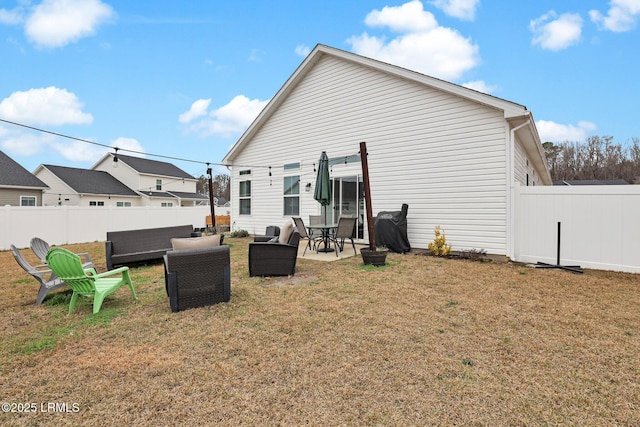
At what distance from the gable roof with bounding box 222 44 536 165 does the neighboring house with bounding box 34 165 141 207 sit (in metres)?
18.5

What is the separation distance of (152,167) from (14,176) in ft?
42.3

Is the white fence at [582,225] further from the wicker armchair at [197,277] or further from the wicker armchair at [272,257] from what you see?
the wicker armchair at [197,277]

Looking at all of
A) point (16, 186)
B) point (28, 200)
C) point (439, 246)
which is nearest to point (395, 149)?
point (439, 246)

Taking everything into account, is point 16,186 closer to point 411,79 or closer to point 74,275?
point 74,275

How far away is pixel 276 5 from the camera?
10.2 m

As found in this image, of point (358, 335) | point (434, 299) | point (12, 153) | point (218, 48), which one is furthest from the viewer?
point (12, 153)

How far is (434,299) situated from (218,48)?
Answer: 11.0m

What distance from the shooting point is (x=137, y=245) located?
719cm

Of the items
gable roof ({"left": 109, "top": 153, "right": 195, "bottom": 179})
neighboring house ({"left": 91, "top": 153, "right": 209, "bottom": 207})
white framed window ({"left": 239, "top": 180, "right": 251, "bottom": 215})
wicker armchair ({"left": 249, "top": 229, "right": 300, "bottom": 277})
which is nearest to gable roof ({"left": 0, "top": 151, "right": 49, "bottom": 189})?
neighboring house ({"left": 91, "top": 153, "right": 209, "bottom": 207})

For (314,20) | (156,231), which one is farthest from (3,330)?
(314,20)

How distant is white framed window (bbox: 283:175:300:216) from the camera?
11.5 m

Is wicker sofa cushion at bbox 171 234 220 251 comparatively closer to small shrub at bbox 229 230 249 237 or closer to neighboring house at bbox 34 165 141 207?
small shrub at bbox 229 230 249 237

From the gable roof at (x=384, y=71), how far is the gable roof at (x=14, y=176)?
559 inches

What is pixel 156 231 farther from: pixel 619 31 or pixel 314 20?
pixel 619 31
